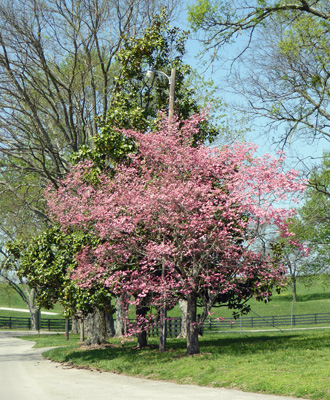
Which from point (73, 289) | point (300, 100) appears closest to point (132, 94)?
point (300, 100)

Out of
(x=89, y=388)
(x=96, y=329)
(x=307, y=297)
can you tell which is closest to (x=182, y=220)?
(x=89, y=388)

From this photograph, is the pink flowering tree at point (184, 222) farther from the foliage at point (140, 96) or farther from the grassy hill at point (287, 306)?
the grassy hill at point (287, 306)

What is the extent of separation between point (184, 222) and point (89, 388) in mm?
5619

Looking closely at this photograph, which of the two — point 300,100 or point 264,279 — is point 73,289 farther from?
point 300,100

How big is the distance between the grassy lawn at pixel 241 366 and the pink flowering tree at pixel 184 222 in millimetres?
1505

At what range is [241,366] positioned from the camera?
40.1 ft

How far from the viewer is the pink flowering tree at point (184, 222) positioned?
1450 cm

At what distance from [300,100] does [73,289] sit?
11.9 m

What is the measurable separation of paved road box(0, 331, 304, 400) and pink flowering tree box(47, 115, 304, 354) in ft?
9.20

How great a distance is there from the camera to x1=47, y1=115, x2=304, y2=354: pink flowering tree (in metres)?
14.5

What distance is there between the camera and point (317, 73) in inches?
734

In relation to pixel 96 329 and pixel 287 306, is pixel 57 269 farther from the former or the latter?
pixel 287 306

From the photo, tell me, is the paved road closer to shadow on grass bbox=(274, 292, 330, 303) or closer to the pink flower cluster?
the pink flower cluster

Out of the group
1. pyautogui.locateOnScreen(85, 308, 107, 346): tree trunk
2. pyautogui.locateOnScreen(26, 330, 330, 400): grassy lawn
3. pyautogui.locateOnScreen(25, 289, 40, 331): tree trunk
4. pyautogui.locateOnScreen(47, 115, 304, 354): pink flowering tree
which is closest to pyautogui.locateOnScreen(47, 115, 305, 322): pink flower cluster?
pyautogui.locateOnScreen(47, 115, 304, 354): pink flowering tree
